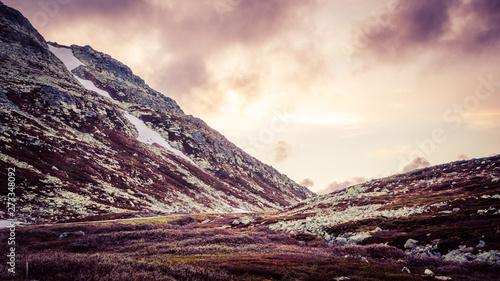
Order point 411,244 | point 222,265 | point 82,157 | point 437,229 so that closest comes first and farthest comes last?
1. point 222,265
2. point 411,244
3. point 437,229
4. point 82,157

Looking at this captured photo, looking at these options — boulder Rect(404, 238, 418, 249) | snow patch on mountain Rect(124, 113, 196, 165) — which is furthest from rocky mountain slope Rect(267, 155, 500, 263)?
snow patch on mountain Rect(124, 113, 196, 165)

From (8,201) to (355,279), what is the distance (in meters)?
63.8

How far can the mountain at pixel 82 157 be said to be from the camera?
61625 millimetres

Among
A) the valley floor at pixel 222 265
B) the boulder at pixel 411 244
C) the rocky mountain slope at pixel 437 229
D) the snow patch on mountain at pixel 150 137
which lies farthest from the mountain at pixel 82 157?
the boulder at pixel 411 244

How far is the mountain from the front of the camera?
202ft

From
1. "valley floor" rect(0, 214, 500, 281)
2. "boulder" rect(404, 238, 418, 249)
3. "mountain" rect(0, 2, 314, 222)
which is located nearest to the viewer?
"valley floor" rect(0, 214, 500, 281)

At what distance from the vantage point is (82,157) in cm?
8769

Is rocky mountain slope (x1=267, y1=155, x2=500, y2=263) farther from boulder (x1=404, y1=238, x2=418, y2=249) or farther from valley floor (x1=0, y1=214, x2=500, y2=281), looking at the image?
valley floor (x1=0, y1=214, x2=500, y2=281)

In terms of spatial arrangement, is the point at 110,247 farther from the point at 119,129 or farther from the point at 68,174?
the point at 119,129

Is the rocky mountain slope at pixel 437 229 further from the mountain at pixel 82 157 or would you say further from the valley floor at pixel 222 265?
Result: the mountain at pixel 82 157

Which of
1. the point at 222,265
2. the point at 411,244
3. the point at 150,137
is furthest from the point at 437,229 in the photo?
the point at 150,137

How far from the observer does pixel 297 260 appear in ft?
66.7

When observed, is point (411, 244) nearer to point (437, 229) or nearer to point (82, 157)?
point (437, 229)

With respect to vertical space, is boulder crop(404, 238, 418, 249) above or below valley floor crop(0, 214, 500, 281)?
above
